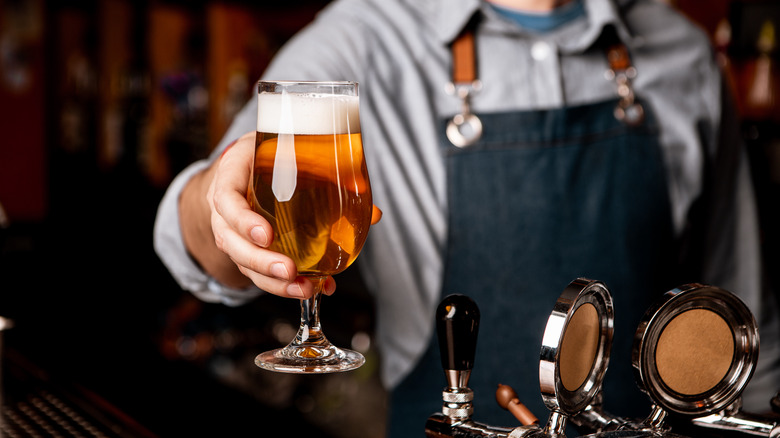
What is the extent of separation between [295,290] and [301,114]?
0.18m

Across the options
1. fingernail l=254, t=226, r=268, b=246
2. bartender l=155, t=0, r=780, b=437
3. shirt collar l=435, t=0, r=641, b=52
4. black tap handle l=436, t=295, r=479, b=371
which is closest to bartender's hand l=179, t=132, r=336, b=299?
fingernail l=254, t=226, r=268, b=246

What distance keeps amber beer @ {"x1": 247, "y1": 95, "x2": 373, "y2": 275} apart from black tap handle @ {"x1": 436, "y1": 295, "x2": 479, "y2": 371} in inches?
6.5

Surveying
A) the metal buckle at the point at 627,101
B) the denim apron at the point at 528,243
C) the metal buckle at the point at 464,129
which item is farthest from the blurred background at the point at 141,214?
the metal buckle at the point at 464,129

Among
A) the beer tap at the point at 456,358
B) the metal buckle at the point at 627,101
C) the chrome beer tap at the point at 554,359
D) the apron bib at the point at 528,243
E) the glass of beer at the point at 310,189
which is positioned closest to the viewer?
the chrome beer tap at the point at 554,359

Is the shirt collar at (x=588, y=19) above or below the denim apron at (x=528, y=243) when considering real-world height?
above

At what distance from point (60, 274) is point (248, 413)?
2876 millimetres

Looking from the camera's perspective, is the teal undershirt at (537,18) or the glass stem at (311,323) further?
the teal undershirt at (537,18)

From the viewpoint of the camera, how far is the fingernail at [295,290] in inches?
30.6

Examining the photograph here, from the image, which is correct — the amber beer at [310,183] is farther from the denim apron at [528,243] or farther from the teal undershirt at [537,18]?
the teal undershirt at [537,18]

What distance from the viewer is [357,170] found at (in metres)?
0.85

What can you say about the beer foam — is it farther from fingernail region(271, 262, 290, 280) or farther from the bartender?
the bartender

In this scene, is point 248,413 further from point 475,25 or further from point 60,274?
point 60,274

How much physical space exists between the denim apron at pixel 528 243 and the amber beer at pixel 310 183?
69 cm

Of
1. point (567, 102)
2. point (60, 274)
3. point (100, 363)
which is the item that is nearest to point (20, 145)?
point (60, 274)
